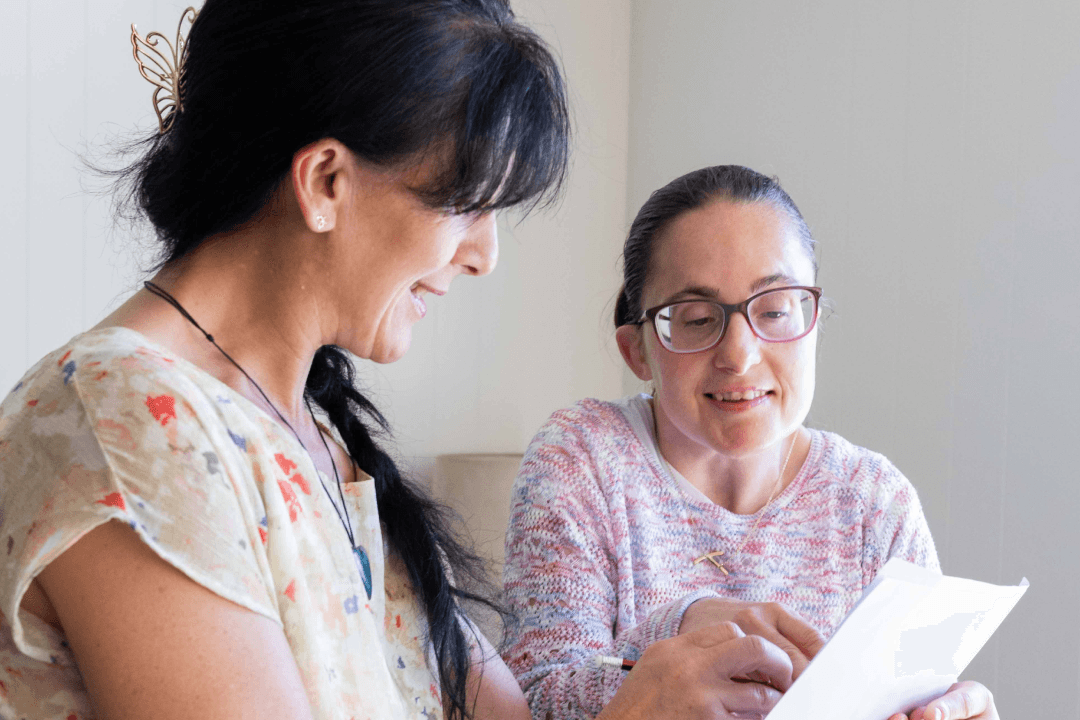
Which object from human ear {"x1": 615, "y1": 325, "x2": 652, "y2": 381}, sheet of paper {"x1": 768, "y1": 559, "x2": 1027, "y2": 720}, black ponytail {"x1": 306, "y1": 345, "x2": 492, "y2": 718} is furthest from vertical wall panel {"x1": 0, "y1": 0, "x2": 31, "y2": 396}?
sheet of paper {"x1": 768, "y1": 559, "x2": 1027, "y2": 720}

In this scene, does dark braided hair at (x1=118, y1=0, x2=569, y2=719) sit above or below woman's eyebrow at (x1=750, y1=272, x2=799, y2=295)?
above

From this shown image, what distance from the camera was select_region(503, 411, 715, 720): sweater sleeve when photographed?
1130 millimetres

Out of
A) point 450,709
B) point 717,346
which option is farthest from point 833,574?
point 450,709

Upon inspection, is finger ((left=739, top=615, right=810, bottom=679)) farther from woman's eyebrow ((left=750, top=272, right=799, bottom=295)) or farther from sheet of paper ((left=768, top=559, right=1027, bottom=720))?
woman's eyebrow ((left=750, top=272, right=799, bottom=295))

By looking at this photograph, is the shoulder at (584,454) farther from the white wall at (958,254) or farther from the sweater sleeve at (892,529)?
the white wall at (958,254)

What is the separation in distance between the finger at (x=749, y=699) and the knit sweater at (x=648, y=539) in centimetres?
26

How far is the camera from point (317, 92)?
0.73 meters

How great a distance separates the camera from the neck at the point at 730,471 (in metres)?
1.39

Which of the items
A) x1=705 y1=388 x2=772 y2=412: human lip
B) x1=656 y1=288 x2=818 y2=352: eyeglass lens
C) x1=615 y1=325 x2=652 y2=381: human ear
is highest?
x1=656 y1=288 x2=818 y2=352: eyeglass lens

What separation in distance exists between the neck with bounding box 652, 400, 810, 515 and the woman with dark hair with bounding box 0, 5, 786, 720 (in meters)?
0.46

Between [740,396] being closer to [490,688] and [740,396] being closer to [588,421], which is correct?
[588,421]

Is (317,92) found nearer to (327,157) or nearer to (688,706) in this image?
(327,157)

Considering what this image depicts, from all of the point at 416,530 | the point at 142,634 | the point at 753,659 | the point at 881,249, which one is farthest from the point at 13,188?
the point at 881,249

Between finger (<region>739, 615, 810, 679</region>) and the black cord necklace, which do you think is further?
finger (<region>739, 615, 810, 679</region>)
